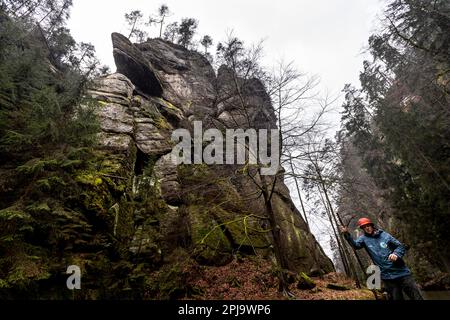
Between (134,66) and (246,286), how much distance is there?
17528 millimetres

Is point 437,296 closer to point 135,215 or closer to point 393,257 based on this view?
point 393,257

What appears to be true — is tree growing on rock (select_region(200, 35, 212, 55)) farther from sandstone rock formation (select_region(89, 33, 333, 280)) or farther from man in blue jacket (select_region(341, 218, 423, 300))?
man in blue jacket (select_region(341, 218, 423, 300))

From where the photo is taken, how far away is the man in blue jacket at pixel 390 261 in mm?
4000

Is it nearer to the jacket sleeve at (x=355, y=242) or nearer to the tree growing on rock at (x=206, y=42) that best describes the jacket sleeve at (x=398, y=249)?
the jacket sleeve at (x=355, y=242)

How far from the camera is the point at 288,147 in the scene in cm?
932

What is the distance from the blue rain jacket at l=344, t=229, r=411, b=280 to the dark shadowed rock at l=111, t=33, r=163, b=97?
18.8m

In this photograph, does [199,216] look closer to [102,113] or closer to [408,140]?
[102,113]

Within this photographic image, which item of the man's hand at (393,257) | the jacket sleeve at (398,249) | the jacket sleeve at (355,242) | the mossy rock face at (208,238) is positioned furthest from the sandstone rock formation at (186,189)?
the man's hand at (393,257)

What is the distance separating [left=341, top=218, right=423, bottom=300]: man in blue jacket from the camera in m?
4.00

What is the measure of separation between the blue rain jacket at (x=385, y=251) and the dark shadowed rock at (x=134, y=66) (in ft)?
61.8

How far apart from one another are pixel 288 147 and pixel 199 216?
16.9ft

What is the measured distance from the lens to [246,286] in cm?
935
